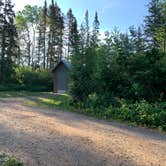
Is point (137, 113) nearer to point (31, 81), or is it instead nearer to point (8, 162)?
point (8, 162)

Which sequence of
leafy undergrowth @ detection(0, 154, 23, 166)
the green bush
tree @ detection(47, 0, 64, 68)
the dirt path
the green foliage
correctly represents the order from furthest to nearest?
tree @ detection(47, 0, 64, 68)
the green foliage
the green bush
the dirt path
leafy undergrowth @ detection(0, 154, 23, 166)

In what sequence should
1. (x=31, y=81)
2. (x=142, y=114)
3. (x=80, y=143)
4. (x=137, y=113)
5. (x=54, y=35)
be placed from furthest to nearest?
(x=54, y=35) → (x=31, y=81) → (x=137, y=113) → (x=142, y=114) → (x=80, y=143)

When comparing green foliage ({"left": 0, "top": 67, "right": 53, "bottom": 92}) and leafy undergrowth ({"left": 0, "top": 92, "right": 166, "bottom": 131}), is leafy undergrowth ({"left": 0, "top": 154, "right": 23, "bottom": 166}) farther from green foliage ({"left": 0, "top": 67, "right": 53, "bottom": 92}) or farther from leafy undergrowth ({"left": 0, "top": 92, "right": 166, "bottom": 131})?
green foliage ({"left": 0, "top": 67, "right": 53, "bottom": 92})

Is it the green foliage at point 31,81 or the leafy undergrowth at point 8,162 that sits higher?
the green foliage at point 31,81

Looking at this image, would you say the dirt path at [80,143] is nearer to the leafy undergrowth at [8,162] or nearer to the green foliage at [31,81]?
the leafy undergrowth at [8,162]

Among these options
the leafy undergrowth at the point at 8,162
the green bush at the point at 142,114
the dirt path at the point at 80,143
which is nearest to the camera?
the leafy undergrowth at the point at 8,162

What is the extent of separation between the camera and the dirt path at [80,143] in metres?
6.69

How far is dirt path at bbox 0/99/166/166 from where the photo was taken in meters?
6.69

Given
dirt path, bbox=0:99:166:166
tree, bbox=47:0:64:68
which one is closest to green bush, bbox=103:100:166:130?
dirt path, bbox=0:99:166:166

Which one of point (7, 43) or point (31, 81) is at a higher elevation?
point (7, 43)

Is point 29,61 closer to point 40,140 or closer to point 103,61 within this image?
point 103,61

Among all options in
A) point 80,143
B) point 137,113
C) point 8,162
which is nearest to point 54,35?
point 137,113

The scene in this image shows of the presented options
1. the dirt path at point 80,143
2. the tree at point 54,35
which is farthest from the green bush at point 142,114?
the tree at point 54,35

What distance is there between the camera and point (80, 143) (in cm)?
828
